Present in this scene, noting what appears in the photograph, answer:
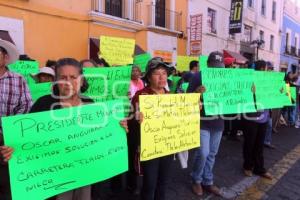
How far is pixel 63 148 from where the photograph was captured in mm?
2342

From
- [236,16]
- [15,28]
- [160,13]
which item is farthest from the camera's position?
[236,16]

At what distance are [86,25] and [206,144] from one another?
28.5 ft

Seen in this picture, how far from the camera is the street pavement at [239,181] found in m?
3.88

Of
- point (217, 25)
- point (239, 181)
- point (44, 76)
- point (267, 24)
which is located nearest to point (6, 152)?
point (44, 76)

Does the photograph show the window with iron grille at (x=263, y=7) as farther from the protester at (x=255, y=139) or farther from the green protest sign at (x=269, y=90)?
the protester at (x=255, y=139)

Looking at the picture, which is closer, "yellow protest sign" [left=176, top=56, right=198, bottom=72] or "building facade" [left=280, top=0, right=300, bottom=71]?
"yellow protest sign" [left=176, top=56, right=198, bottom=72]

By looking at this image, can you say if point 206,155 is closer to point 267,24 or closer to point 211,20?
point 211,20

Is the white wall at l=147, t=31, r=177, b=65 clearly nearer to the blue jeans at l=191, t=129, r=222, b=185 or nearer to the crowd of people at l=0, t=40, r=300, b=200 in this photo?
the crowd of people at l=0, t=40, r=300, b=200

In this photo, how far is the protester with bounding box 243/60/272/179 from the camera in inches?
167

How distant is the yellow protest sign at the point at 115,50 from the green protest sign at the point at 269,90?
2709mm

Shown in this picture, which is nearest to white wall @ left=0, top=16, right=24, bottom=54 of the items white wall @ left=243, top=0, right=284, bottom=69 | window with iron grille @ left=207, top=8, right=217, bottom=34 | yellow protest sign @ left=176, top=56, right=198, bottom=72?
yellow protest sign @ left=176, top=56, right=198, bottom=72

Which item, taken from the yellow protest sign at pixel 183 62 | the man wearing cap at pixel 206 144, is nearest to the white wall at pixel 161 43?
the yellow protest sign at pixel 183 62

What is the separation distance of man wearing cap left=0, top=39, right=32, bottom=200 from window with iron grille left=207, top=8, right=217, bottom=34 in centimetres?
1581

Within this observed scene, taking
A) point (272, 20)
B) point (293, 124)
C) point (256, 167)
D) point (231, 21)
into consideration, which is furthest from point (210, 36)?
point (256, 167)
